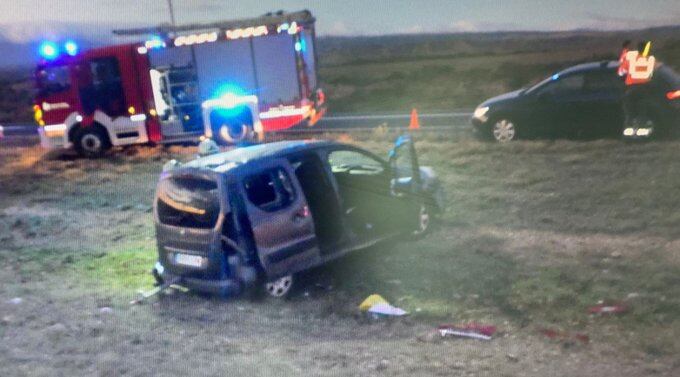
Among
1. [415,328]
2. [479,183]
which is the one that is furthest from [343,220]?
[479,183]

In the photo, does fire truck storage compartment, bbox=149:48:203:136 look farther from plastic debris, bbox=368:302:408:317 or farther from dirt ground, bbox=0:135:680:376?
plastic debris, bbox=368:302:408:317

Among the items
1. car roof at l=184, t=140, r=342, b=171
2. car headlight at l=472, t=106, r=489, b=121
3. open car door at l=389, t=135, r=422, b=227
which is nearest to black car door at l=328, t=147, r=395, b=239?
open car door at l=389, t=135, r=422, b=227

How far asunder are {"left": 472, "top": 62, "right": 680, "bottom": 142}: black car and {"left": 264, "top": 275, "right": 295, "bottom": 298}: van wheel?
8.38 m

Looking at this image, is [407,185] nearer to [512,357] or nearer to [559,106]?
[512,357]

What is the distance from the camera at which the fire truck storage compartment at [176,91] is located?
54.9ft

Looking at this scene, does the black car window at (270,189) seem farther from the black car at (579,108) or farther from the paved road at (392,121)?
the paved road at (392,121)

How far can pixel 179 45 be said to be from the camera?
54.9 ft

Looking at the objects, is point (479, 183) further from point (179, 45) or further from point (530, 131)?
point (179, 45)

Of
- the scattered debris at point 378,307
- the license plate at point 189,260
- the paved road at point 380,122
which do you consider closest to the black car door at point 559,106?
the paved road at point 380,122

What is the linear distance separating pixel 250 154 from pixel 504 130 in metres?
8.46

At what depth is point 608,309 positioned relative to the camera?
6.59 m

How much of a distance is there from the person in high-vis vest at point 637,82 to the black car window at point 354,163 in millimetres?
6735

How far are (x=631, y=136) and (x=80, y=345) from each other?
1053 cm

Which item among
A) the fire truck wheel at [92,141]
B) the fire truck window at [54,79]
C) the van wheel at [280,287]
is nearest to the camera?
the van wheel at [280,287]
